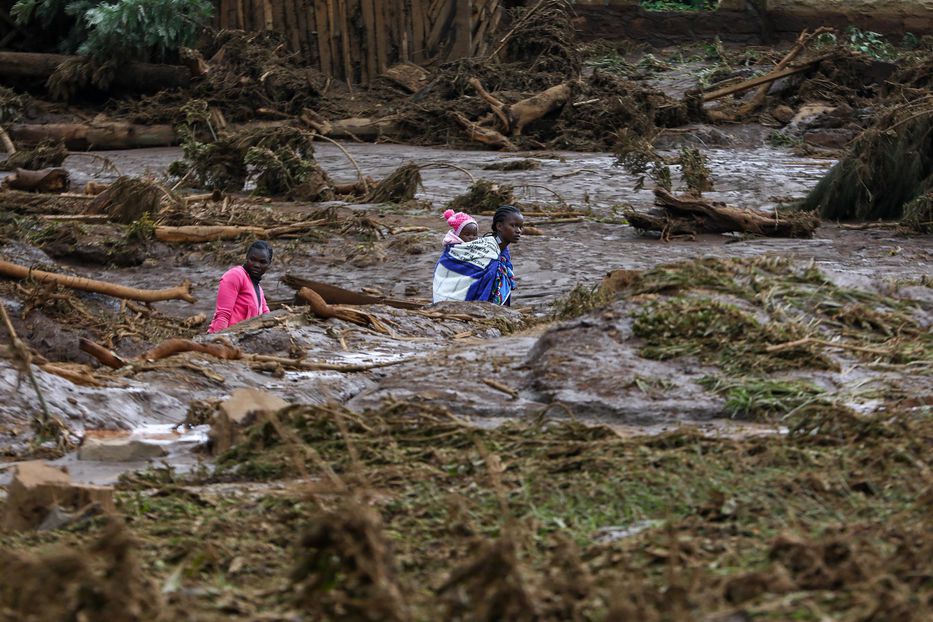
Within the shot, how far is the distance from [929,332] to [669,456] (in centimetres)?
235

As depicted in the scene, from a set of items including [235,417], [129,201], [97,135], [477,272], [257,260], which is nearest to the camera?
[235,417]

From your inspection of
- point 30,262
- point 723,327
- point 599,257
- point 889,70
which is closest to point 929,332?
point 723,327

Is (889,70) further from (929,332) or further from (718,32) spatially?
(929,332)

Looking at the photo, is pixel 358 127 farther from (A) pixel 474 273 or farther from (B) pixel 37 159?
(A) pixel 474 273

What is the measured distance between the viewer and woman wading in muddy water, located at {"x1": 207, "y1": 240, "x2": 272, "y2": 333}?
8.63 meters

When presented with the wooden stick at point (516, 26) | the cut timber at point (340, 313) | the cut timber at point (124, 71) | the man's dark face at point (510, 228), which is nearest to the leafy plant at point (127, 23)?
the cut timber at point (124, 71)

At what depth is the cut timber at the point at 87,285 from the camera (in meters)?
8.82

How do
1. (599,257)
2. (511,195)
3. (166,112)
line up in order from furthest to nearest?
(166,112)
(511,195)
(599,257)

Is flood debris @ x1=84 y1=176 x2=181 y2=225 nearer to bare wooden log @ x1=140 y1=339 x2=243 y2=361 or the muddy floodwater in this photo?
the muddy floodwater

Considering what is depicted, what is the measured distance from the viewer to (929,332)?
5.89 m

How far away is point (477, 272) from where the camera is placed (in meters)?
9.43

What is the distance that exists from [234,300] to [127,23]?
397 inches

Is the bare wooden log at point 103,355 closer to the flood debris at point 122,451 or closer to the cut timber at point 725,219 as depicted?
the flood debris at point 122,451

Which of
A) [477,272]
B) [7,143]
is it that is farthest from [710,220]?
[7,143]
